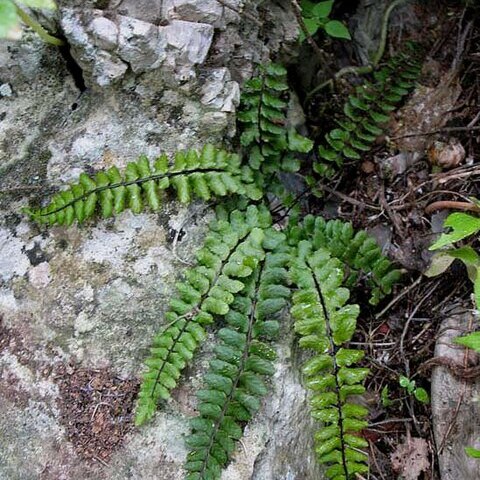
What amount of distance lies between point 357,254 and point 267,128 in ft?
2.79

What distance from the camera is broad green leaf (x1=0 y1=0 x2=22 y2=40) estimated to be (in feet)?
6.13

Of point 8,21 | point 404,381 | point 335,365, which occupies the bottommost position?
point 404,381

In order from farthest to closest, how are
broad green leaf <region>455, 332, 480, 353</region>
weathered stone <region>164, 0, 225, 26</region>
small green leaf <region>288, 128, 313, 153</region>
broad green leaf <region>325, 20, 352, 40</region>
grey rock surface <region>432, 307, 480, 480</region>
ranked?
1. broad green leaf <region>325, 20, 352, 40</region>
2. small green leaf <region>288, 128, 313, 153</region>
3. weathered stone <region>164, 0, 225, 26</region>
4. grey rock surface <region>432, 307, 480, 480</region>
5. broad green leaf <region>455, 332, 480, 353</region>

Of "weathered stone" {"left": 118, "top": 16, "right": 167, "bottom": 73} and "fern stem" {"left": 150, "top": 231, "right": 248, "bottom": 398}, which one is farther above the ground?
"weathered stone" {"left": 118, "top": 16, "right": 167, "bottom": 73}

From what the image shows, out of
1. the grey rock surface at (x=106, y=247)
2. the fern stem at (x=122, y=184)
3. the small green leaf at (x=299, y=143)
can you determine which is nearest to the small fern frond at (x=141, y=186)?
the fern stem at (x=122, y=184)

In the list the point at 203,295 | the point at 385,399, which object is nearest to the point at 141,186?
the point at 203,295

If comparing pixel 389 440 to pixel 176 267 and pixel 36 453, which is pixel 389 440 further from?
pixel 36 453

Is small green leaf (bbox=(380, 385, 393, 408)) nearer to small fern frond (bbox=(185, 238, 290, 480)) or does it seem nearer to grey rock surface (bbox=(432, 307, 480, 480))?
grey rock surface (bbox=(432, 307, 480, 480))

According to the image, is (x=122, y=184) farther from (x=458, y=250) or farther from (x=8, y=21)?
(x=458, y=250)

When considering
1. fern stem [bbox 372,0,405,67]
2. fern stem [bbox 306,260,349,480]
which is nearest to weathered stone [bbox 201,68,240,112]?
fern stem [bbox 306,260,349,480]

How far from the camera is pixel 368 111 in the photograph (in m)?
3.68

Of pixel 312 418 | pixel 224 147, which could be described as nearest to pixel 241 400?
pixel 312 418

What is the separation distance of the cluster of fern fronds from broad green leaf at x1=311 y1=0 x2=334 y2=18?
1.73 feet

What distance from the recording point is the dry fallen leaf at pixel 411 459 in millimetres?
3160
